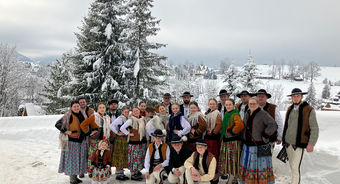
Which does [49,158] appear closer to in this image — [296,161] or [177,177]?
[177,177]

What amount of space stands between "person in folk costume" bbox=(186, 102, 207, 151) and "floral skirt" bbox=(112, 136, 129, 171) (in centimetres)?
151

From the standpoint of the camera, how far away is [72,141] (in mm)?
4613

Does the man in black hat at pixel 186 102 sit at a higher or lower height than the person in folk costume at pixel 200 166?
higher

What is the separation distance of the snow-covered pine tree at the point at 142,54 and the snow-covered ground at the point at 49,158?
5127mm

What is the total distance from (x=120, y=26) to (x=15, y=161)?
921cm

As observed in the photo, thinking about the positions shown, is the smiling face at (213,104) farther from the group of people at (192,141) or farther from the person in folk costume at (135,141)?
the person in folk costume at (135,141)

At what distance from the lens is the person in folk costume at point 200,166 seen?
12.4 ft

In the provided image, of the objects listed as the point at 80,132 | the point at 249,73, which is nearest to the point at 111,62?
the point at 80,132

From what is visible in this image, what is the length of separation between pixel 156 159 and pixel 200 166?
3.15ft

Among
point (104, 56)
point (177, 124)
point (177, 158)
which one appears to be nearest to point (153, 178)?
point (177, 158)

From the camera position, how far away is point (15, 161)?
6.59 m

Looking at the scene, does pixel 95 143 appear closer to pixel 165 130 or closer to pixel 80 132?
pixel 80 132

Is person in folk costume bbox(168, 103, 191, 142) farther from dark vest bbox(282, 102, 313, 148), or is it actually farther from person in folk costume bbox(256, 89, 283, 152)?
dark vest bbox(282, 102, 313, 148)

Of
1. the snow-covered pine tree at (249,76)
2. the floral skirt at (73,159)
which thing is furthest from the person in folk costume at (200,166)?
the snow-covered pine tree at (249,76)
